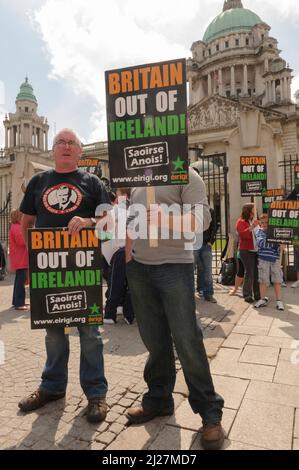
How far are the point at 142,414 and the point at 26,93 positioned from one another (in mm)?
79199

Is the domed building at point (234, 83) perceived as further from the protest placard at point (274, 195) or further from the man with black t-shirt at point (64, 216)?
the man with black t-shirt at point (64, 216)

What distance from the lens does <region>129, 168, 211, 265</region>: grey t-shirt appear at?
2.44 metres

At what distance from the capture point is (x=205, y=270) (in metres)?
6.95

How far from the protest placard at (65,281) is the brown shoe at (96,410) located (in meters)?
0.61

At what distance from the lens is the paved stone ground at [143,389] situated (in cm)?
244

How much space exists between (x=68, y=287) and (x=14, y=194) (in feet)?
36.6

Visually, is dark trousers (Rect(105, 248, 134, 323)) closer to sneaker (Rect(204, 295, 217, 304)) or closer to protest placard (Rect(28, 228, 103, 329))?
sneaker (Rect(204, 295, 217, 304))

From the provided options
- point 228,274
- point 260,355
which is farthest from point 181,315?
point 228,274

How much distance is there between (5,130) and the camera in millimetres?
70750

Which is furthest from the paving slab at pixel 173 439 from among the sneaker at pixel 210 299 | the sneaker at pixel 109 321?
the sneaker at pixel 210 299

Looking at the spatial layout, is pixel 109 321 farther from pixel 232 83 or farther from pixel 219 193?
pixel 232 83
